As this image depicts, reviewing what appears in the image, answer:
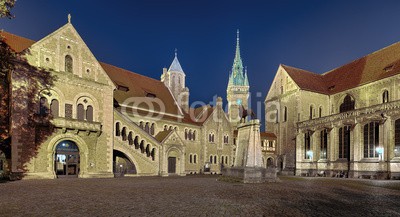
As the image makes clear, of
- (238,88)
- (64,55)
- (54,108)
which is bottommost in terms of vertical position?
(54,108)

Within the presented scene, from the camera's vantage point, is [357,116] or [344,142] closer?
[357,116]

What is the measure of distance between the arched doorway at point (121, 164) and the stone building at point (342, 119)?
25601 mm

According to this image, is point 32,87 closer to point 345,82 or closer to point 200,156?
point 200,156

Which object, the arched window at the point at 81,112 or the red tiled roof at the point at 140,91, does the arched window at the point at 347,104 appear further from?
the arched window at the point at 81,112

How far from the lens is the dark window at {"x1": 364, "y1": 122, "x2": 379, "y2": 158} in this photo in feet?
110

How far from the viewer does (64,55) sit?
2820 centimetres

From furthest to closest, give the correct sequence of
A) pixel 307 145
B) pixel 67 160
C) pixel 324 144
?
pixel 307 145, pixel 324 144, pixel 67 160

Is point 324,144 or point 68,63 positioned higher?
point 68,63

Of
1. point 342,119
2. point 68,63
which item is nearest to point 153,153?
point 68,63

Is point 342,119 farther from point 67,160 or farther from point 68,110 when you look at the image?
point 67,160

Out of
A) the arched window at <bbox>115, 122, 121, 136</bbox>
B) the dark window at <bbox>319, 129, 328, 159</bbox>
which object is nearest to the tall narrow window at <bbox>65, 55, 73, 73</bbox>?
the arched window at <bbox>115, 122, 121, 136</bbox>

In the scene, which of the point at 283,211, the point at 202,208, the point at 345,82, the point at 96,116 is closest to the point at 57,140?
the point at 96,116

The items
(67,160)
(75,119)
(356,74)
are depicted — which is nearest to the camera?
(75,119)

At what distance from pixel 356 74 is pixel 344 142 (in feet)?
43.3
